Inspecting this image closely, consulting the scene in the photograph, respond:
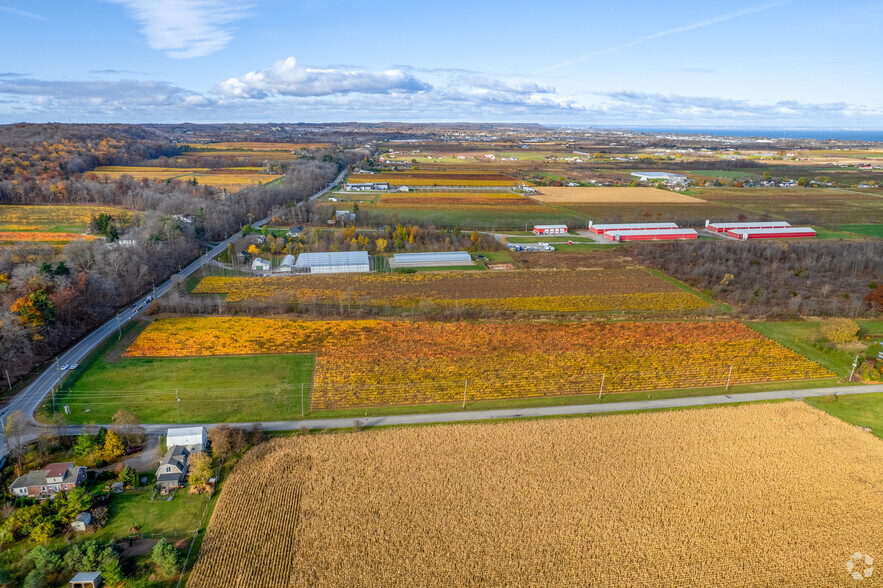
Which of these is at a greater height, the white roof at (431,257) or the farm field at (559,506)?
the white roof at (431,257)

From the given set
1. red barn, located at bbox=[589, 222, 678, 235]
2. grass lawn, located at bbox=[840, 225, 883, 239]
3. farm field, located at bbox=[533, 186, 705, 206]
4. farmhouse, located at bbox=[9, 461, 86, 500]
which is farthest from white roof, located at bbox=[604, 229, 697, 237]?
farmhouse, located at bbox=[9, 461, 86, 500]

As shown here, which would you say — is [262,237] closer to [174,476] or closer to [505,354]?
[505,354]

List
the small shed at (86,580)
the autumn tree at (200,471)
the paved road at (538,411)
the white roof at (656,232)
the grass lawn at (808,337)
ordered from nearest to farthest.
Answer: the small shed at (86,580) → the autumn tree at (200,471) → the paved road at (538,411) → the grass lawn at (808,337) → the white roof at (656,232)

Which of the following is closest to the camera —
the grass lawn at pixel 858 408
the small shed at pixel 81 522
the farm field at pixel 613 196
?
the small shed at pixel 81 522

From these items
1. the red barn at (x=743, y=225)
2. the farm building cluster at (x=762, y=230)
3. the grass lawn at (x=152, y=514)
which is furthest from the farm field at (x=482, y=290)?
the red barn at (x=743, y=225)

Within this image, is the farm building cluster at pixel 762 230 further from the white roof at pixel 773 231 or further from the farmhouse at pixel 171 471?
the farmhouse at pixel 171 471
